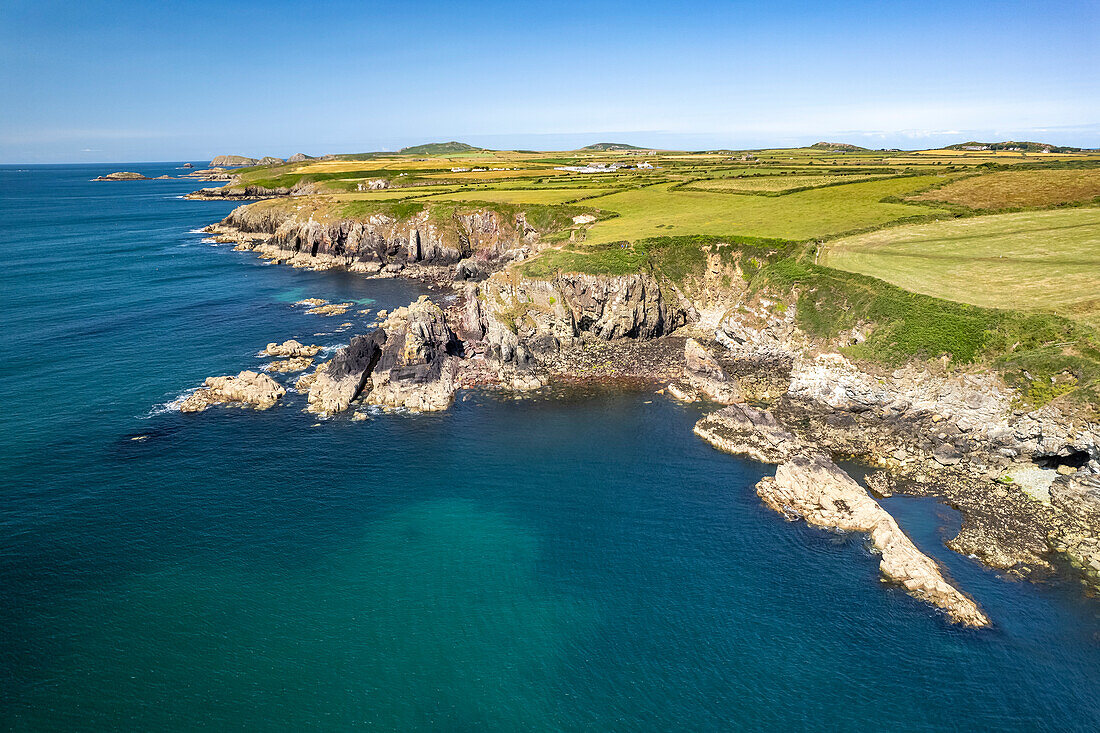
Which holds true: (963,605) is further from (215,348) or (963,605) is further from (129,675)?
(215,348)

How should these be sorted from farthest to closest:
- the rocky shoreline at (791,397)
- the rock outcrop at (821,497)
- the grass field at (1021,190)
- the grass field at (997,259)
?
1. the grass field at (1021,190)
2. the grass field at (997,259)
3. the rocky shoreline at (791,397)
4. the rock outcrop at (821,497)

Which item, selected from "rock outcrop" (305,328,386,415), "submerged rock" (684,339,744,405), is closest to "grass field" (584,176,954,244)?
"submerged rock" (684,339,744,405)

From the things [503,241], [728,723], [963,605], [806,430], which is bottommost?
[728,723]

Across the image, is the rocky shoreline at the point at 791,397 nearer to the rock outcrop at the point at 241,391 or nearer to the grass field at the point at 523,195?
the rock outcrop at the point at 241,391

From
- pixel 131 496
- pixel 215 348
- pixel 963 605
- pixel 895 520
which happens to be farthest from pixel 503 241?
pixel 963 605

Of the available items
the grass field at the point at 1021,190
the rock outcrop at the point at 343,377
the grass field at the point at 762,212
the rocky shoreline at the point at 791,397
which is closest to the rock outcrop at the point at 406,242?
the rocky shoreline at the point at 791,397

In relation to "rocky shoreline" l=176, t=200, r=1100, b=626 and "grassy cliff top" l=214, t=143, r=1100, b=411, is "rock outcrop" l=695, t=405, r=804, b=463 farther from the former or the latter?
"grassy cliff top" l=214, t=143, r=1100, b=411
